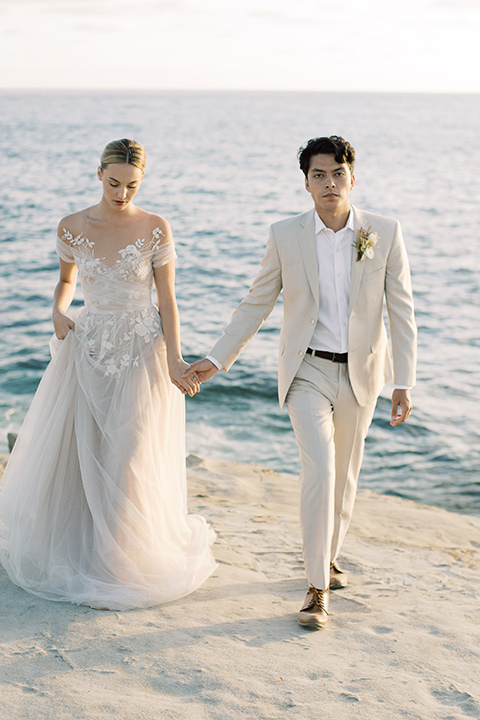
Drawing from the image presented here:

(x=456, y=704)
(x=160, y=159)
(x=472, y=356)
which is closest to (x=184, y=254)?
(x=472, y=356)

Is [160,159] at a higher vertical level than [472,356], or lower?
higher

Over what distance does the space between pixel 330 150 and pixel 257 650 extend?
2522mm

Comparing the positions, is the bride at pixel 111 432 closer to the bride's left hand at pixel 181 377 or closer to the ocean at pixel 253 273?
the bride's left hand at pixel 181 377

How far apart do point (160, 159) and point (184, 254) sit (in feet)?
82.4

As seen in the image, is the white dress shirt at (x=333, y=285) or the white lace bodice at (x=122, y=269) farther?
the white lace bodice at (x=122, y=269)

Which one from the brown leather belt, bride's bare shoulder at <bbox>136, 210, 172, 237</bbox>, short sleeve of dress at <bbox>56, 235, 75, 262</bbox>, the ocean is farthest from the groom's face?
the ocean

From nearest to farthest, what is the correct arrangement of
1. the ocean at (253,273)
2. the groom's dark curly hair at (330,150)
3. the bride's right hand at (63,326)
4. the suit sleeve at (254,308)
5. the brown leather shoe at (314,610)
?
the brown leather shoe at (314,610)
the groom's dark curly hair at (330,150)
the suit sleeve at (254,308)
the bride's right hand at (63,326)
the ocean at (253,273)

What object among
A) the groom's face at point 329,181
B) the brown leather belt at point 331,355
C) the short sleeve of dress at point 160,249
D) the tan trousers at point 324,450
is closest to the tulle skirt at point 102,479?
the short sleeve of dress at point 160,249

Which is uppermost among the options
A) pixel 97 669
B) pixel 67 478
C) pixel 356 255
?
pixel 356 255

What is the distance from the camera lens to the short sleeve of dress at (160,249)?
444 cm

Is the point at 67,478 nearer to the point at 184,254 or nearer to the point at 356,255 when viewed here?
the point at 356,255

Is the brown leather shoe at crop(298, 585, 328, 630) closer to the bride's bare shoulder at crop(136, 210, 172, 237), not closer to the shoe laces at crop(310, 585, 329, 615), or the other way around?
the shoe laces at crop(310, 585, 329, 615)

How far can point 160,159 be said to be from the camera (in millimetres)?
44188

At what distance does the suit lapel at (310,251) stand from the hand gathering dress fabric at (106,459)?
0.77m
